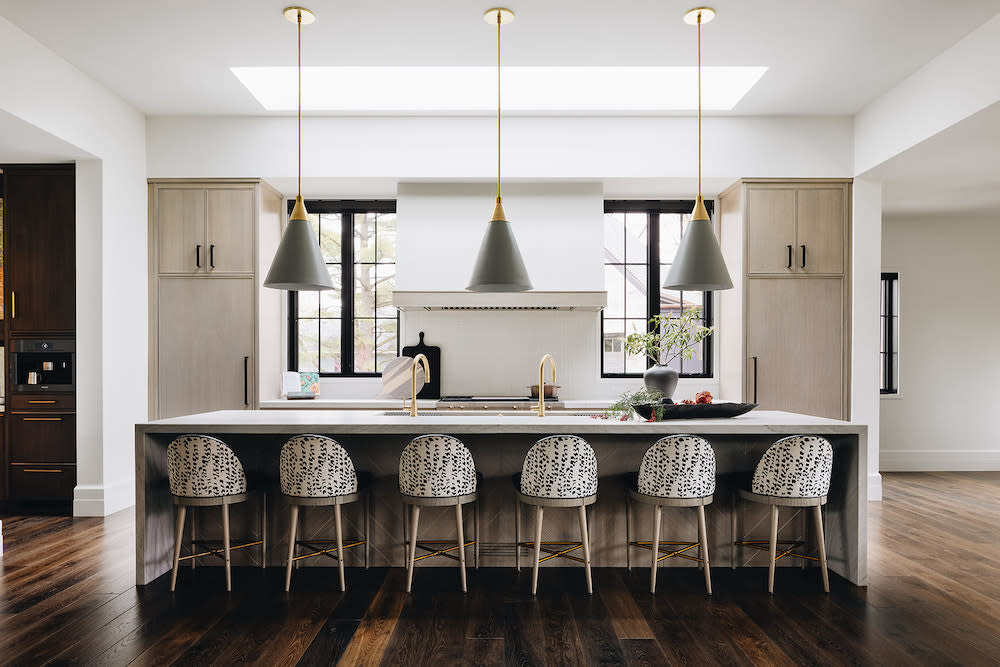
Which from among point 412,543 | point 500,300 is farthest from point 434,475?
point 500,300

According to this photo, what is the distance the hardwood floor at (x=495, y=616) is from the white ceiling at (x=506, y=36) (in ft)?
10.0

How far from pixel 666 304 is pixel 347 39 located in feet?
11.6

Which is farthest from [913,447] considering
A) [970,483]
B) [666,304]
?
[666,304]

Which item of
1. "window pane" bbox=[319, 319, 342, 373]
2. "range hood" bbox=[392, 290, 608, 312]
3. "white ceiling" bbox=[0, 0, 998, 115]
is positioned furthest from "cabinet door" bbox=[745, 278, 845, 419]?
"window pane" bbox=[319, 319, 342, 373]

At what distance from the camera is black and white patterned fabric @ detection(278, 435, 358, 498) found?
3043mm

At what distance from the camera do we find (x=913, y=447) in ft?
21.9

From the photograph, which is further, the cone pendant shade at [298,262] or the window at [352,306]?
the window at [352,306]

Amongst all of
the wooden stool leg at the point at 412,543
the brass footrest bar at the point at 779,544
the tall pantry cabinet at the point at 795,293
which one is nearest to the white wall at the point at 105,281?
the wooden stool leg at the point at 412,543

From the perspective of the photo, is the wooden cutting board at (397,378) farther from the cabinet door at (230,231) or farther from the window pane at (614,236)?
the window pane at (614,236)

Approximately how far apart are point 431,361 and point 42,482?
3.06 m

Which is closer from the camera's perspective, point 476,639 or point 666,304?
point 476,639

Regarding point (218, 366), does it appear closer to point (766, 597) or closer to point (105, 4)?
point (105, 4)

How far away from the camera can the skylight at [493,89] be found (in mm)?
4703

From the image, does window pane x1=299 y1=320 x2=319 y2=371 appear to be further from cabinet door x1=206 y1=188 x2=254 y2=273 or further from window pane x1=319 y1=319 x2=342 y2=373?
cabinet door x1=206 y1=188 x2=254 y2=273
